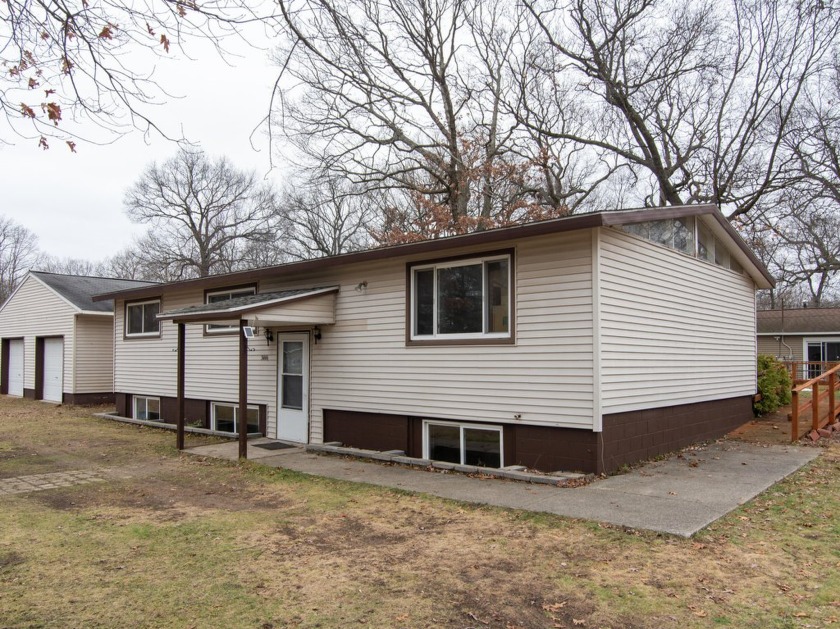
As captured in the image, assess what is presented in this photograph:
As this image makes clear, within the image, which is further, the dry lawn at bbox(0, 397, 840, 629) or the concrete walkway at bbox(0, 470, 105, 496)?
the concrete walkway at bbox(0, 470, 105, 496)

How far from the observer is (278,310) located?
34.0ft

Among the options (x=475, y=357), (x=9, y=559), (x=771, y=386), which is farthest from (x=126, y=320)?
(x=771, y=386)

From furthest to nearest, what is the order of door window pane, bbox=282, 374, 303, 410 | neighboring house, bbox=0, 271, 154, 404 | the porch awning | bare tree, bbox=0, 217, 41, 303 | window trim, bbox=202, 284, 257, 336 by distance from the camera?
bare tree, bbox=0, 217, 41, 303 → neighboring house, bbox=0, 271, 154, 404 → window trim, bbox=202, 284, 257, 336 → door window pane, bbox=282, 374, 303, 410 → the porch awning

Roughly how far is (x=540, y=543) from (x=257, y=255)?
34.3m

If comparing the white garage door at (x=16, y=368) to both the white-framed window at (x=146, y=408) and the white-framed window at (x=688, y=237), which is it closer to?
the white-framed window at (x=146, y=408)

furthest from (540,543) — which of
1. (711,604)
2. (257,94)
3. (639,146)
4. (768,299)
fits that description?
(768,299)

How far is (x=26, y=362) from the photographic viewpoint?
22938mm

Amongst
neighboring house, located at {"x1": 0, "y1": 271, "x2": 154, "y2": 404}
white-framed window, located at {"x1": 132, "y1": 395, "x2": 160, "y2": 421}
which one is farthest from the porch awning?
neighboring house, located at {"x1": 0, "y1": 271, "x2": 154, "y2": 404}

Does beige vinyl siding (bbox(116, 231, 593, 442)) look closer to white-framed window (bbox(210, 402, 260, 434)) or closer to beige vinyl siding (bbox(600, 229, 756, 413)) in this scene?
white-framed window (bbox(210, 402, 260, 434))

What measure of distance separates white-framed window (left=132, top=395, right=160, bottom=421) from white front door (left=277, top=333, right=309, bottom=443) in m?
5.53

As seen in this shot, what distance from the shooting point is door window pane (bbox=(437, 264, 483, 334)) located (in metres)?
9.27

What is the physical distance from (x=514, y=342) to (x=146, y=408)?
11849 millimetres

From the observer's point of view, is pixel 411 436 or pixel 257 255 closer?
pixel 411 436

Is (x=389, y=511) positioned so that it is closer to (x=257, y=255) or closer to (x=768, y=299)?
(x=257, y=255)
